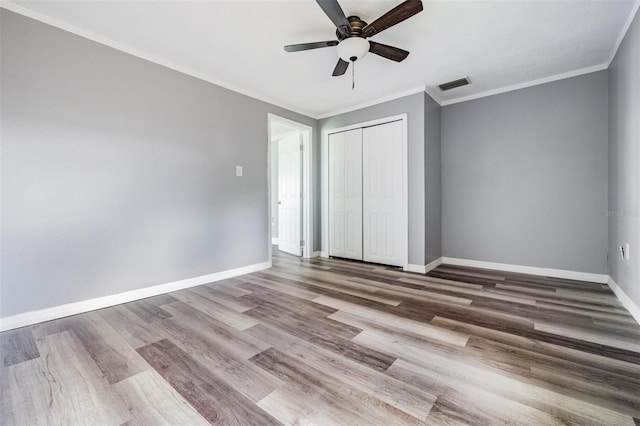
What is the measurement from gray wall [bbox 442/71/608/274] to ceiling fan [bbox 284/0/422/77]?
7.12 ft

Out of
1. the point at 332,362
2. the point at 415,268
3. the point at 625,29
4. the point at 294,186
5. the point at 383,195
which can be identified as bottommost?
the point at 332,362

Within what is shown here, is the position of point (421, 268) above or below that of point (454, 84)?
below

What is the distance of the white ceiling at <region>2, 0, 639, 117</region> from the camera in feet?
6.72

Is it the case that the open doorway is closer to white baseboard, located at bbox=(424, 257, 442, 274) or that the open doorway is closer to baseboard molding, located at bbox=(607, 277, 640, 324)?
white baseboard, located at bbox=(424, 257, 442, 274)

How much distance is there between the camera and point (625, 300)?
232 centimetres

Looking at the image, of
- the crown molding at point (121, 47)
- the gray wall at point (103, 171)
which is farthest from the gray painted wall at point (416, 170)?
the gray wall at point (103, 171)

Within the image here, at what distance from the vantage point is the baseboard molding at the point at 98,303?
6.55 ft

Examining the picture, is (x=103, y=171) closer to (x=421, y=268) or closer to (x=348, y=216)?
(x=348, y=216)

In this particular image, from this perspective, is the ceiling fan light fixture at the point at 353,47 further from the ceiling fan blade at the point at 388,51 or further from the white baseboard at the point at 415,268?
the white baseboard at the point at 415,268

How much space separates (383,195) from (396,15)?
239 cm

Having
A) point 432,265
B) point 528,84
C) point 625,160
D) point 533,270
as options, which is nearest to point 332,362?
point 432,265

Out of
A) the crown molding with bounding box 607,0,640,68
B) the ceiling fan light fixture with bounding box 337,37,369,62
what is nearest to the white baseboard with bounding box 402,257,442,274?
the ceiling fan light fixture with bounding box 337,37,369,62

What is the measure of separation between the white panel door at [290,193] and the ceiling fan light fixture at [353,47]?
255 centimetres

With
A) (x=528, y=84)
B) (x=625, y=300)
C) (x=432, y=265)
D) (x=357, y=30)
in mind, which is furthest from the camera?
(x=432, y=265)
